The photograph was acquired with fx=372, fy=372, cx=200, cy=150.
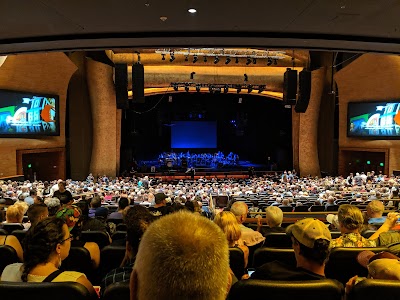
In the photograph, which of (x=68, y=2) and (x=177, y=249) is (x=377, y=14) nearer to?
(x=68, y=2)

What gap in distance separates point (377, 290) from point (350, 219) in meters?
1.50

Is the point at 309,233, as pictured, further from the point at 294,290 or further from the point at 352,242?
the point at 352,242

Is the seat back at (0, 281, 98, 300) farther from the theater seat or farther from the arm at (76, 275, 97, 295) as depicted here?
the theater seat

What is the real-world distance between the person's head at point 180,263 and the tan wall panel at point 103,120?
19.7 meters

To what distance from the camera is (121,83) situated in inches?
586

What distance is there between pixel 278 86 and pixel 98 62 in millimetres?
9964

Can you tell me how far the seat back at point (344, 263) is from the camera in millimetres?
3205

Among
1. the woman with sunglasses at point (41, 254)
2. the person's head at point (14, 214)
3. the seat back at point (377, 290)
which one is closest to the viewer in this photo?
the seat back at point (377, 290)

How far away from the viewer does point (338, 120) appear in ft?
76.0

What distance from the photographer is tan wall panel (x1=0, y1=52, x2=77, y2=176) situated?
16.1m

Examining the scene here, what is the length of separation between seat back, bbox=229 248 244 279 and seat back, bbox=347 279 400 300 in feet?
4.14

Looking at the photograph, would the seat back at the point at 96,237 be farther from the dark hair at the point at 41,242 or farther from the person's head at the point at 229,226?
the dark hair at the point at 41,242

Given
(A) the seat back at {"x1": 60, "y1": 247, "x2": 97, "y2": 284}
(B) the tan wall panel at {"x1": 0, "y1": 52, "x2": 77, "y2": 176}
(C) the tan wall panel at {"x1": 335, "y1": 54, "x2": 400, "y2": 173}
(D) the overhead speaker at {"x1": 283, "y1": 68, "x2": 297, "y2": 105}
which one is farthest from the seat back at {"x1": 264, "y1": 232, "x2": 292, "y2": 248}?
(C) the tan wall panel at {"x1": 335, "y1": 54, "x2": 400, "y2": 173}

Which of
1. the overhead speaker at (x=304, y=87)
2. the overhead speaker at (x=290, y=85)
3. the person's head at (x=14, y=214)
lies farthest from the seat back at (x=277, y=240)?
the overhead speaker at (x=304, y=87)
